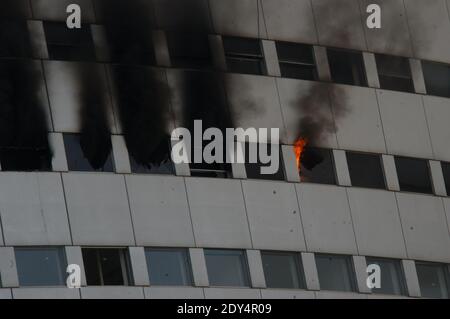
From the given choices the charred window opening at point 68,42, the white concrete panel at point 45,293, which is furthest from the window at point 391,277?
the charred window opening at point 68,42

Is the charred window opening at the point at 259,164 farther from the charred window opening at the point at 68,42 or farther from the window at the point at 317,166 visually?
the charred window opening at the point at 68,42

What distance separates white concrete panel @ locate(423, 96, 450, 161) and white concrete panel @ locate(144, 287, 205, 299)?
8.18m

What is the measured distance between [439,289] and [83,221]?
32.1ft

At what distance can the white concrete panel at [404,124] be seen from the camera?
4369cm

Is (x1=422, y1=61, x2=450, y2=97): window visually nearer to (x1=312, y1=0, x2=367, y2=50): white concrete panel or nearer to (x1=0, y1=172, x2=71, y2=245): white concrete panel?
(x1=312, y1=0, x2=367, y2=50): white concrete panel

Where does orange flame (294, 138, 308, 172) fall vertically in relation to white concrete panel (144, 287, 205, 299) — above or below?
above

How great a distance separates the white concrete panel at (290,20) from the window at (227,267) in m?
5.68

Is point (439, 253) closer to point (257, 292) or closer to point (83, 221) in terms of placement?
point (257, 292)

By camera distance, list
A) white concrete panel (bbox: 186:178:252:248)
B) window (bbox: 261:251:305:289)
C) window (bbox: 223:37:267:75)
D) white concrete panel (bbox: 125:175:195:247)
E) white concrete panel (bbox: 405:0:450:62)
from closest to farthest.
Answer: white concrete panel (bbox: 125:175:195:247)
white concrete panel (bbox: 186:178:252:248)
window (bbox: 261:251:305:289)
window (bbox: 223:37:267:75)
white concrete panel (bbox: 405:0:450:62)

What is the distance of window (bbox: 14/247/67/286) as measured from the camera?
3856 cm

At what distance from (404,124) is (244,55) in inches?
181

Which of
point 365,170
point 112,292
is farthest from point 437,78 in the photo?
point 112,292

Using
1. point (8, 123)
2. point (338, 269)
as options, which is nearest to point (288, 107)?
point (338, 269)

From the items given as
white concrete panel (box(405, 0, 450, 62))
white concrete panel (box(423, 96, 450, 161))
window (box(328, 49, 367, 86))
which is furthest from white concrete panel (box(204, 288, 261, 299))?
white concrete panel (box(405, 0, 450, 62))
